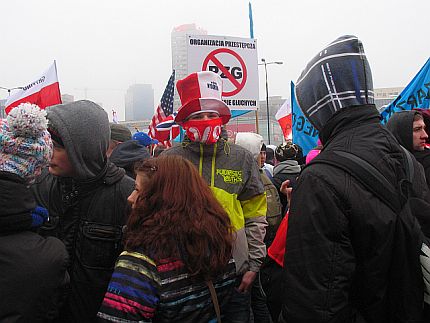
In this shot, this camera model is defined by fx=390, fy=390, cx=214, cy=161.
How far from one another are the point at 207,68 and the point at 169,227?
393 centimetres

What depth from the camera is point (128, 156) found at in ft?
12.1

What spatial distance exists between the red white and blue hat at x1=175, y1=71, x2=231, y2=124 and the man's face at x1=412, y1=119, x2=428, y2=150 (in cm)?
187

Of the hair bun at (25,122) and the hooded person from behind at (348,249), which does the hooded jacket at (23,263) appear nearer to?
the hair bun at (25,122)

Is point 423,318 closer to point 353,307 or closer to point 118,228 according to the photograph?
point 353,307

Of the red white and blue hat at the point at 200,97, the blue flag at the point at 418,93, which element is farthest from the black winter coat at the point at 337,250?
the blue flag at the point at 418,93

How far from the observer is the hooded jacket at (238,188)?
2.86 m

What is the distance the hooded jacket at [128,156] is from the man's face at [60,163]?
1411mm

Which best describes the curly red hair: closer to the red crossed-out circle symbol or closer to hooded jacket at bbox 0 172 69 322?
hooded jacket at bbox 0 172 69 322

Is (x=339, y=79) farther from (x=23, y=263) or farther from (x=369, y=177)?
(x=23, y=263)

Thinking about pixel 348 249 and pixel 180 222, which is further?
pixel 180 222

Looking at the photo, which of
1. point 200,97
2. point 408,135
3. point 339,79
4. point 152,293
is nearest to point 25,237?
point 152,293

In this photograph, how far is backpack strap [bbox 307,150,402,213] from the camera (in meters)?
1.57

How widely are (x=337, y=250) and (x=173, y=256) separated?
70 cm

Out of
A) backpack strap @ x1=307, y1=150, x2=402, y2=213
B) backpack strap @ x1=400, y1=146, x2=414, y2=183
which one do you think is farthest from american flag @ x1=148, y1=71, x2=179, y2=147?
backpack strap @ x1=307, y1=150, x2=402, y2=213
